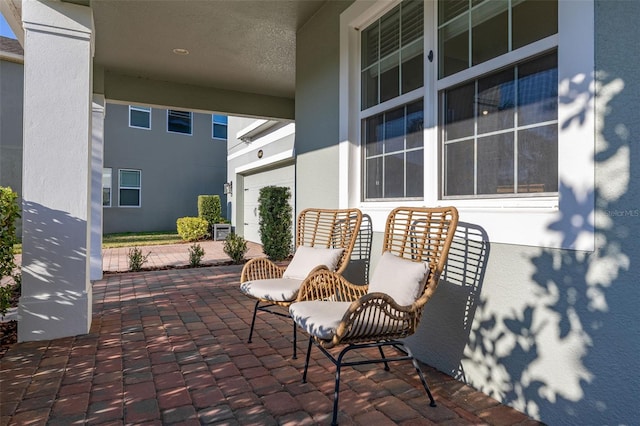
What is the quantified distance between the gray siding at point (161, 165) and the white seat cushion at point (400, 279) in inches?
520

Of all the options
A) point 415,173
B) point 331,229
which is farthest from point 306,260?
point 415,173

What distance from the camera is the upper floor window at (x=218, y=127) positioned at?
50.0 feet

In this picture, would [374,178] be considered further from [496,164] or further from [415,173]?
[496,164]

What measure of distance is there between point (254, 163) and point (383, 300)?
863cm

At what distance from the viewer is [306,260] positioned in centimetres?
331

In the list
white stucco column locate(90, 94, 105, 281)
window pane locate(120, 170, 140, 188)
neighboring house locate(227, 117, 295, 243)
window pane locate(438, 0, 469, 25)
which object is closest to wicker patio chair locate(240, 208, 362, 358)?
window pane locate(438, 0, 469, 25)

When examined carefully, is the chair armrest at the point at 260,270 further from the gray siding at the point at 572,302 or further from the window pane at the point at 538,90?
the window pane at the point at 538,90

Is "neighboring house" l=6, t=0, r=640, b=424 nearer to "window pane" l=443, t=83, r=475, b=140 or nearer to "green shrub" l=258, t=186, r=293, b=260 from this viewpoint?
"window pane" l=443, t=83, r=475, b=140

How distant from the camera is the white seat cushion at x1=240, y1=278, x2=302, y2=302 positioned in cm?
284

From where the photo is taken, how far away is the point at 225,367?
2.65 m

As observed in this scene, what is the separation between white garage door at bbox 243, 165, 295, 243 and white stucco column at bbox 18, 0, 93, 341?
5536mm

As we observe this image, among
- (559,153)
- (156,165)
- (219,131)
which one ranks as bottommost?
(559,153)

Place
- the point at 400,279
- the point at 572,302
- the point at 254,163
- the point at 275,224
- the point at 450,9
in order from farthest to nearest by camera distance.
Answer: the point at 254,163 < the point at 275,224 < the point at 450,9 < the point at 400,279 < the point at 572,302

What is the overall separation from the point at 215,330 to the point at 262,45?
3.53 meters
